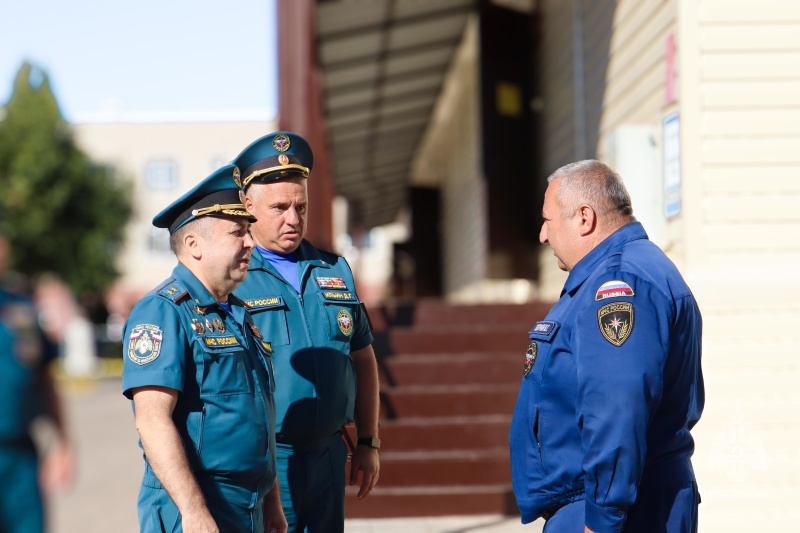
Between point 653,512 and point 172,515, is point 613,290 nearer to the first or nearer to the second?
point 653,512

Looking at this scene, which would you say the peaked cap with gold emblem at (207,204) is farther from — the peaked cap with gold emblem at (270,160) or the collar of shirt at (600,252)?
the collar of shirt at (600,252)

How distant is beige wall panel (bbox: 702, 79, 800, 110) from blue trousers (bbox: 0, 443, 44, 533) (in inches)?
183

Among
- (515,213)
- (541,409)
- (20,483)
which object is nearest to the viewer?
(20,483)

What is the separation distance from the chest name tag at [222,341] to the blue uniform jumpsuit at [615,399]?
0.80 m

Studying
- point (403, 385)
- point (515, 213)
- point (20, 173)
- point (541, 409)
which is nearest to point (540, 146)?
point (515, 213)

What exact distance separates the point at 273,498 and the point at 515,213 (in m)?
7.79

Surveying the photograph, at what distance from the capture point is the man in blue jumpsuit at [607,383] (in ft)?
7.64

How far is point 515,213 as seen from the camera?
1040cm

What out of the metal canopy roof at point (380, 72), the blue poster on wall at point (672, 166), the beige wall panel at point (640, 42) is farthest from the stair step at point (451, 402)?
the metal canopy roof at point (380, 72)

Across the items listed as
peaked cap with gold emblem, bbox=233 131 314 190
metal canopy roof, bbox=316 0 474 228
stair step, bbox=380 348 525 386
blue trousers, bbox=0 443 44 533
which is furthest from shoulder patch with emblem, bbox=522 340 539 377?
metal canopy roof, bbox=316 0 474 228

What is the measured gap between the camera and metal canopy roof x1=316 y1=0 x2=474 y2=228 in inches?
435

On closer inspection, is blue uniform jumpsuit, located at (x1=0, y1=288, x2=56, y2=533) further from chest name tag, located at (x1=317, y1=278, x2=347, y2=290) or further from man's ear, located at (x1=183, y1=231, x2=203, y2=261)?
chest name tag, located at (x1=317, y1=278, x2=347, y2=290)

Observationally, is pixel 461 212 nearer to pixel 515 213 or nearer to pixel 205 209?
pixel 515 213

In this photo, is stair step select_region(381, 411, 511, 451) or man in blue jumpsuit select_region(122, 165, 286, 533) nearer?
man in blue jumpsuit select_region(122, 165, 286, 533)
